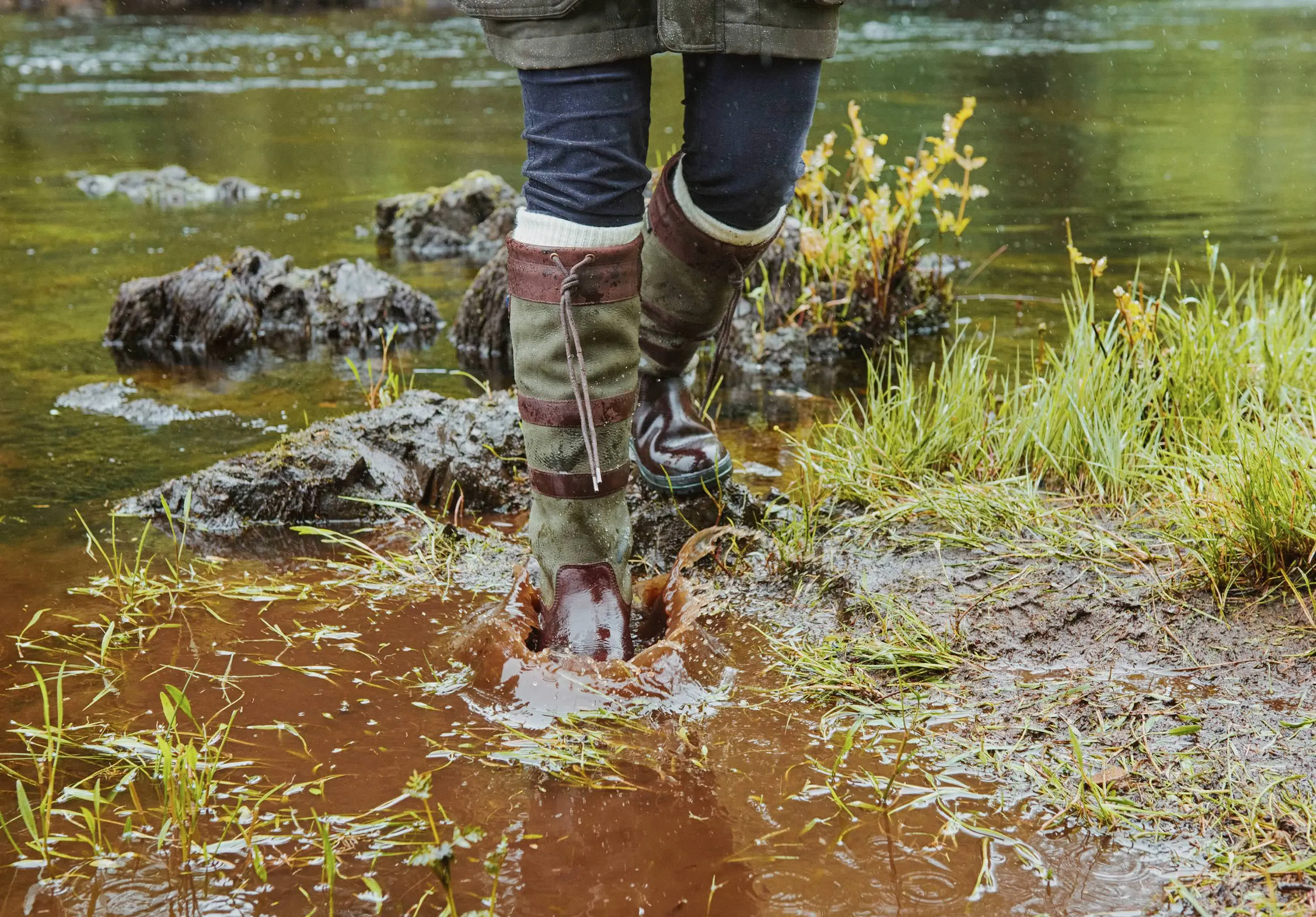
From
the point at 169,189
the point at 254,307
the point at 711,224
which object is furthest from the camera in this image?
the point at 169,189

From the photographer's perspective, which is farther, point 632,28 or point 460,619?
point 460,619

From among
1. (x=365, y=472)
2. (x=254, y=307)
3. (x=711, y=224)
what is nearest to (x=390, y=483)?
(x=365, y=472)

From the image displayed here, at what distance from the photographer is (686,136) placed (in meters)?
2.47

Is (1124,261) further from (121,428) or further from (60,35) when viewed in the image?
(60,35)

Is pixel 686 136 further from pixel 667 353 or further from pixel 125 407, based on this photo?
pixel 125 407

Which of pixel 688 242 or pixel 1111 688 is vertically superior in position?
pixel 688 242

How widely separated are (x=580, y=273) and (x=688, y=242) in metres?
0.48

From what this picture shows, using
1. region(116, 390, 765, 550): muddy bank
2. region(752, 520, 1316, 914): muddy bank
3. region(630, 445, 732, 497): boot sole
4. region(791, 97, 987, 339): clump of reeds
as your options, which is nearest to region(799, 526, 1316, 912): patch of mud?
region(752, 520, 1316, 914): muddy bank

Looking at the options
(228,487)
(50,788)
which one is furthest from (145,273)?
(50,788)

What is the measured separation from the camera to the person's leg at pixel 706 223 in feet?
7.70

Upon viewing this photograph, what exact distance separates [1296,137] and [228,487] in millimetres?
9447

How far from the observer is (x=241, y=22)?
86.8ft

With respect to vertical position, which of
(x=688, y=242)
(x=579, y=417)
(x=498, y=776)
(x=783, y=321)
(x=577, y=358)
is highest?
(x=688, y=242)

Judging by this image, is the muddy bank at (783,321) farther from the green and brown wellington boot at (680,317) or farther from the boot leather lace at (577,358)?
the boot leather lace at (577,358)
